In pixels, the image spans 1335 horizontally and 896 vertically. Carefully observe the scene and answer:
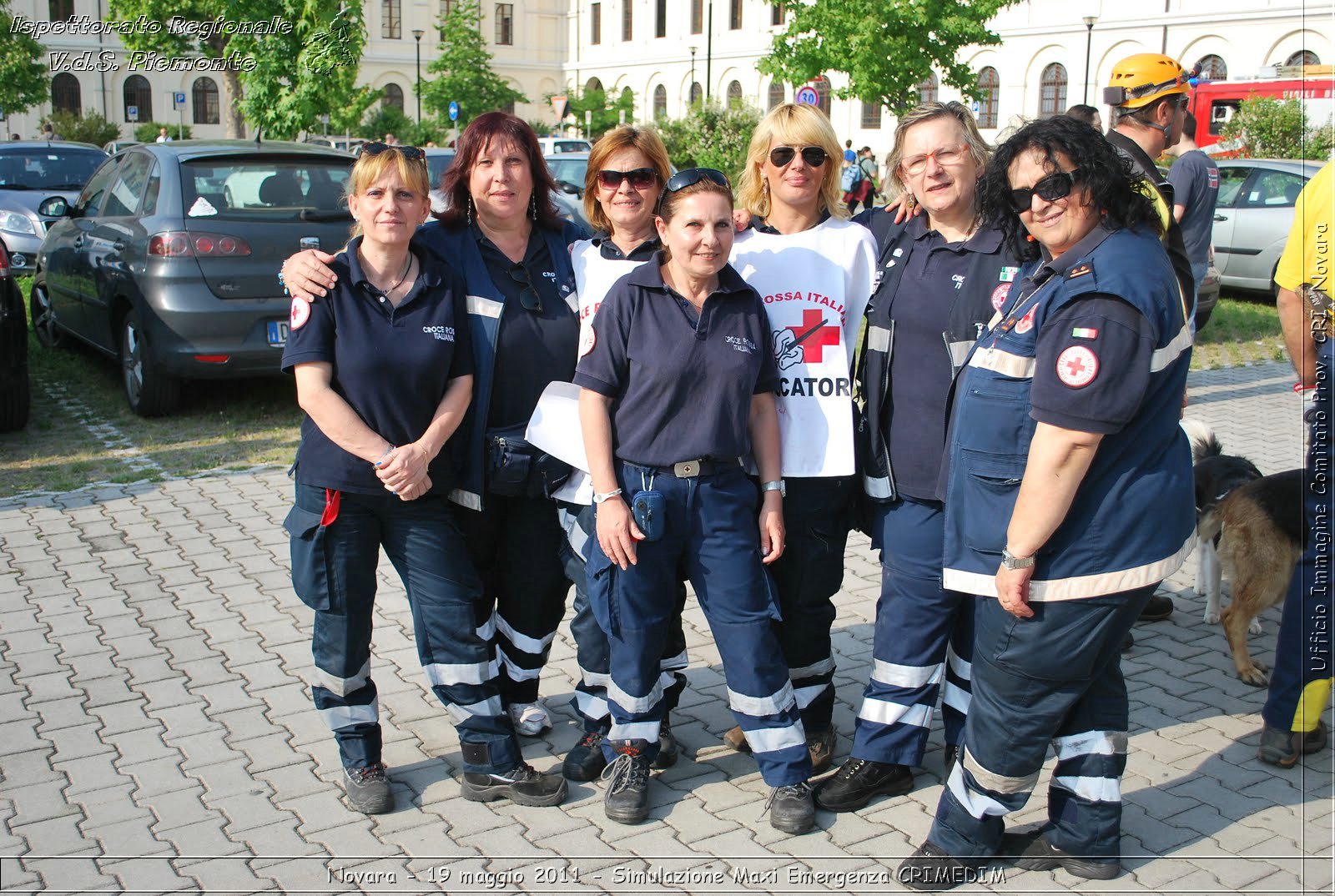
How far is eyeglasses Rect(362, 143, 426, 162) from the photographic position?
355 cm

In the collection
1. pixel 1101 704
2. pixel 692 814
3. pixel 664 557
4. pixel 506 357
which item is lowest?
pixel 692 814

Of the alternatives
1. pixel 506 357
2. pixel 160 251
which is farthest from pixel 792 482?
pixel 160 251

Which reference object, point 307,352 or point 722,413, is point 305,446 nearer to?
point 307,352

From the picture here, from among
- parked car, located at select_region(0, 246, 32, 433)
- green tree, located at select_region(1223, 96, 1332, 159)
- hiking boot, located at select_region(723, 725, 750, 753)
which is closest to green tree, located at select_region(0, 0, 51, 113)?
parked car, located at select_region(0, 246, 32, 433)

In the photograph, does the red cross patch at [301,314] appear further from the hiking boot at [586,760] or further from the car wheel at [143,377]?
the car wheel at [143,377]

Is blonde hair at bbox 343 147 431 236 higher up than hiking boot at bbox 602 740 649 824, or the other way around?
blonde hair at bbox 343 147 431 236

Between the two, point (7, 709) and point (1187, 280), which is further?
point (1187, 280)

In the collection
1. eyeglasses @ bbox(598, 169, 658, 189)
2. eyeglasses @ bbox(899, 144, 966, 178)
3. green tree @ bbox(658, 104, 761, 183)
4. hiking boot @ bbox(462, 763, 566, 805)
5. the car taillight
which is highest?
green tree @ bbox(658, 104, 761, 183)

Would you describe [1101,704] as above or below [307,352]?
below

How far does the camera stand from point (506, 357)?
3.71 metres

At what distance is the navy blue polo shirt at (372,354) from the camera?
11.2ft

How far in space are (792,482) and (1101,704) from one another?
1115mm

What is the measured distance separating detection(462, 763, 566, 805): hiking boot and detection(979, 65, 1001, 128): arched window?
49508 millimetres

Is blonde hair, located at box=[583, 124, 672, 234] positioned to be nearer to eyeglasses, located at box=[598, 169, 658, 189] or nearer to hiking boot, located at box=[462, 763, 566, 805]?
eyeglasses, located at box=[598, 169, 658, 189]
